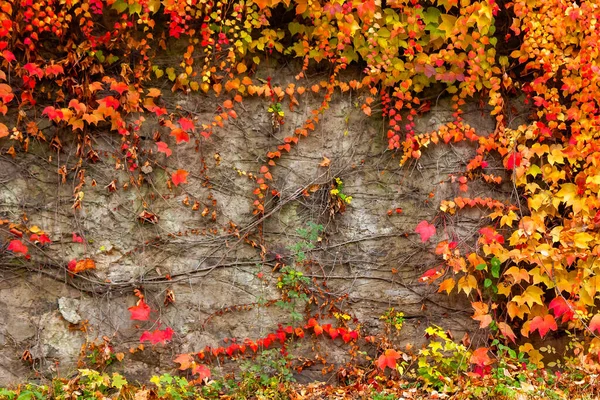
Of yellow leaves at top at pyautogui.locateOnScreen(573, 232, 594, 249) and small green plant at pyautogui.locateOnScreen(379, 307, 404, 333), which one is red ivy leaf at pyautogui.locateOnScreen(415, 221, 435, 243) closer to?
small green plant at pyautogui.locateOnScreen(379, 307, 404, 333)

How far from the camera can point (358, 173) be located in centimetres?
449

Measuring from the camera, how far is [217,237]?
434 cm

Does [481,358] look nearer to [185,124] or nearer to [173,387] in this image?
[173,387]

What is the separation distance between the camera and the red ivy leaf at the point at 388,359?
4215 mm

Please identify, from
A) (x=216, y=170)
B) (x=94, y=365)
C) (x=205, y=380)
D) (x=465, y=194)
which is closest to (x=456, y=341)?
(x=465, y=194)

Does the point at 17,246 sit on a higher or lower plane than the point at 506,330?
higher


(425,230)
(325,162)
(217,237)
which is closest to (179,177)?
(217,237)

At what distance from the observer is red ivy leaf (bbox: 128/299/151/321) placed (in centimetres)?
407

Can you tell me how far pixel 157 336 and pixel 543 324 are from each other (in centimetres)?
293

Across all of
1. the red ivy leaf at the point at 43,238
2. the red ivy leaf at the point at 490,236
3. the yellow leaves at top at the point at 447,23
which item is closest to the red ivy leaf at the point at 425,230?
the red ivy leaf at the point at 490,236

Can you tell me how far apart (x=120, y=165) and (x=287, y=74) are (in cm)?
149

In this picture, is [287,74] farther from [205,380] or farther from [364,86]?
[205,380]

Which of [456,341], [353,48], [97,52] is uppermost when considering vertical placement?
[353,48]

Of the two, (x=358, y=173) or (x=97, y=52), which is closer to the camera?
(x=97, y=52)
